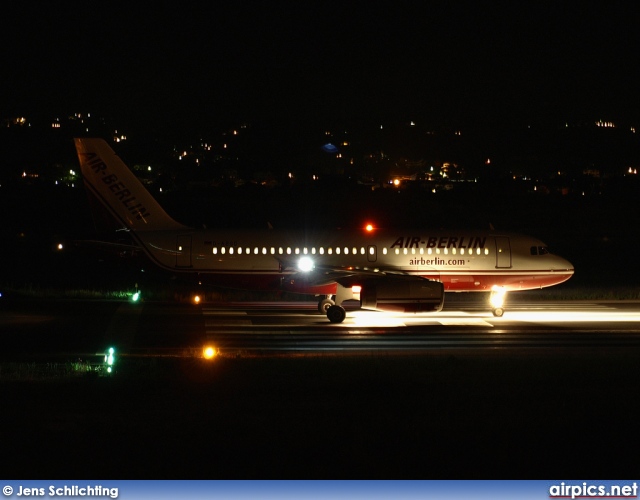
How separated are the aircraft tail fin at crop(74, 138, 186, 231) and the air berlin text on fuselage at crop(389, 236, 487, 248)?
29.5ft

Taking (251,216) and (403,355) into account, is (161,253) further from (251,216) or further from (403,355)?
(251,216)

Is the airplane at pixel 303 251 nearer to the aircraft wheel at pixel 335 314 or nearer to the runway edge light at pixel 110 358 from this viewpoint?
the aircraft wheel at pixel 335 314

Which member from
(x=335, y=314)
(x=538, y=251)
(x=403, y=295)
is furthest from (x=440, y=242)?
(x=335, y=314)

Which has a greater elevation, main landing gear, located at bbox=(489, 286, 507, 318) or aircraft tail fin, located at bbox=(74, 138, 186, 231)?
aircraft tail fin, located at bbox=(74, 138, 186, 231)

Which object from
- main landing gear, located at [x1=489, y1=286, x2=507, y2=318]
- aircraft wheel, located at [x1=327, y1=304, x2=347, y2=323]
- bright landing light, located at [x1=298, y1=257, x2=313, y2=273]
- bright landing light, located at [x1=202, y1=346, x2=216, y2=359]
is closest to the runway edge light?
bright landing light, located at [x1=202, y1=346, x2=216, y2=359]

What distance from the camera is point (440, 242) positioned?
35.9 m

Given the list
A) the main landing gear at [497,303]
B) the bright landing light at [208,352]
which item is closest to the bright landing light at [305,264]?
the main landing gear at [497,303]

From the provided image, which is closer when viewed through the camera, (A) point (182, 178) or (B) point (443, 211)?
(B) point (443, 211)

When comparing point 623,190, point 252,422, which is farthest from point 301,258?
point 623,190

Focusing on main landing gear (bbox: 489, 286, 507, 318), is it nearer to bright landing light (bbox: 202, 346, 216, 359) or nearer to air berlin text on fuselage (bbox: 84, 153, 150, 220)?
bright landing light (bbox: 202, 346, 216, 359)

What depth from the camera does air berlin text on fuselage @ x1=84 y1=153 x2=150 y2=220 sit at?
35500mm

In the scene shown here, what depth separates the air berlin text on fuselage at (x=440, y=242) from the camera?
35.7 meters

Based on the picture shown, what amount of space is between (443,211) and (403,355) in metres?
82.5

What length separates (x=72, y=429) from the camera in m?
13.6
